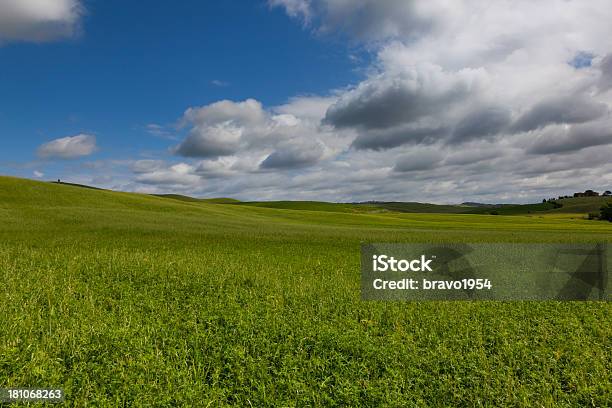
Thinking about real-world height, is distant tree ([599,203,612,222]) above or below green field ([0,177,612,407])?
above

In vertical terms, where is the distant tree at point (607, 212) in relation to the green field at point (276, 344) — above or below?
above

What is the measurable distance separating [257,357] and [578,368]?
257 inches

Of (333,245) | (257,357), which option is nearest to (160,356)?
(257,357)

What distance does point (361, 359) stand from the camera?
26.3ft

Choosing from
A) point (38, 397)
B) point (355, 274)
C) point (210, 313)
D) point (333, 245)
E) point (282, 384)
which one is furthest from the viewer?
point (333, 245)

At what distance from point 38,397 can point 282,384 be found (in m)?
4.02

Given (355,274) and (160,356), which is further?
(355,274)

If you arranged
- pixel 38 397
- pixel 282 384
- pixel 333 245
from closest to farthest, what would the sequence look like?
pixel 38 397
pixel 282 384
pixel 333 245

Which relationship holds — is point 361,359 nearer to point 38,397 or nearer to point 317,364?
point 317,364

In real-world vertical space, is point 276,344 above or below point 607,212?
below

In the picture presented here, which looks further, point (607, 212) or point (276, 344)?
point (607, 212)

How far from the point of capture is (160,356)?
7.86 m

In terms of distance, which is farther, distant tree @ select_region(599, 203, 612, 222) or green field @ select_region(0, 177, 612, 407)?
distant tree @ select_region(599, 203, 612, 222)

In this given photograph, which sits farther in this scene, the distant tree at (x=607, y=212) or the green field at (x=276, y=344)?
the distant tree at (x=607, y=212)
